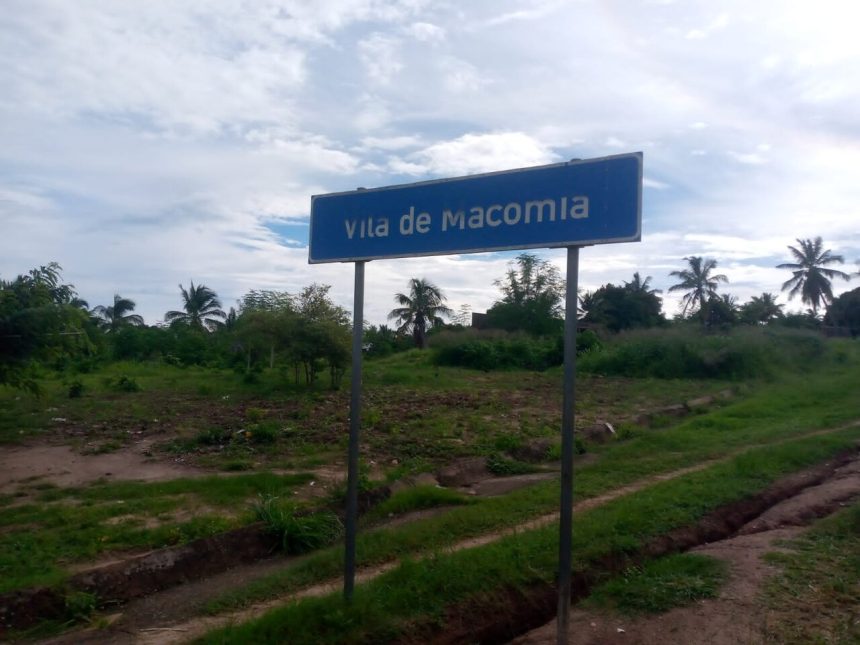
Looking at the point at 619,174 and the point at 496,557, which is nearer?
the point at 619,174

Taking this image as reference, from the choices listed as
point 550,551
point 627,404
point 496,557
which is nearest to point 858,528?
point 550,551

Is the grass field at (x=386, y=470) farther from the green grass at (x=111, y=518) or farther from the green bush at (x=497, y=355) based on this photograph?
the green bush at (x=497, y=355)

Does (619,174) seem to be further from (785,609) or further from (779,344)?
(779,344)

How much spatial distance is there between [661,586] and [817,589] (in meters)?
0.92

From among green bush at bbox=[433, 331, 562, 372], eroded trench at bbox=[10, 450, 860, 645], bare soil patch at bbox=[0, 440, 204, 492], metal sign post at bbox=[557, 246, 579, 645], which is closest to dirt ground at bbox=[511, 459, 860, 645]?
eroded trench at bbox=[10, 450, 860, 645]

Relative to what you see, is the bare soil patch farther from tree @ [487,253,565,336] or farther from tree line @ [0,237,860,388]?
tree @ [487,253,565,336]

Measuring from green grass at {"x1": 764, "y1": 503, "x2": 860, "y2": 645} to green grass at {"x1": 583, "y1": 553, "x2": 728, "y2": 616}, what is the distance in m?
0.35

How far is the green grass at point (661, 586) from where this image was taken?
4.43 meters

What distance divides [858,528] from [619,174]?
4.20m

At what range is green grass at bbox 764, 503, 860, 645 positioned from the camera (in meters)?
3.99

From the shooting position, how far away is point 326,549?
6.16 meters

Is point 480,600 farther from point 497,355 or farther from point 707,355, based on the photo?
point 497,355

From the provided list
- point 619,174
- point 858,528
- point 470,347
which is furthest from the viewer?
point 470,347

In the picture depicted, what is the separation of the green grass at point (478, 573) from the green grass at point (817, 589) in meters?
1.00
